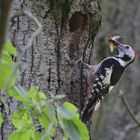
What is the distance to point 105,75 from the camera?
383 cm

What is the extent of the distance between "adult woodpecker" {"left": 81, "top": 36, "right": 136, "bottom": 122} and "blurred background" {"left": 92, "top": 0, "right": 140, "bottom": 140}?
265 cm

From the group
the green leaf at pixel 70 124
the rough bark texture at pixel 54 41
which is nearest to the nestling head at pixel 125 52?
the rough bark texture at pixel 54 41

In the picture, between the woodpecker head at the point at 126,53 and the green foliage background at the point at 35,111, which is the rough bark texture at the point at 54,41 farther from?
the woodpecker head at the point at 126,53

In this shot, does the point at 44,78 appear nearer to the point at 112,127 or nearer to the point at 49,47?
the point at 49,47

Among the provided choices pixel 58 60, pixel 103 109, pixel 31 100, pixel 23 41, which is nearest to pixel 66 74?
pixel 58 60

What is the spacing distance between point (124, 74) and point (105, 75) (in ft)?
10.8

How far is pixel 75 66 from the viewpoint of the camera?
9.69ft

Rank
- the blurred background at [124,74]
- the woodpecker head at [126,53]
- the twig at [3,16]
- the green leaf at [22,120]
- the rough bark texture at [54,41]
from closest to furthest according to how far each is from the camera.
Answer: the twig at [3,16], the green leaf at [22,120], the rough bark texture at [54,41], the woodpecker head at [126,53], the blurred background at [124,74]

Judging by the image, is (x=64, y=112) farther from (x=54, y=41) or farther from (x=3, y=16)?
(x=54, y=41)

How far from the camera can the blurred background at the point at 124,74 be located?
266 inches

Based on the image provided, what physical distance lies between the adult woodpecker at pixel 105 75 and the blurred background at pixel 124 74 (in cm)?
265

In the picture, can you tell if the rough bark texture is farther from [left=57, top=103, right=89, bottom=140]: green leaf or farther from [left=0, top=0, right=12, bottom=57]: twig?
[left=0, top=0, right=12, bottom=57]: twig

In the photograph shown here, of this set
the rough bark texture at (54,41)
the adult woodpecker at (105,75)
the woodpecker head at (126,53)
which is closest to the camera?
the rough bark texture at (54,41)

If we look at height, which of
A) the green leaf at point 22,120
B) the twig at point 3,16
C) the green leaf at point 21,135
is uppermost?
the twig at point 3,16
